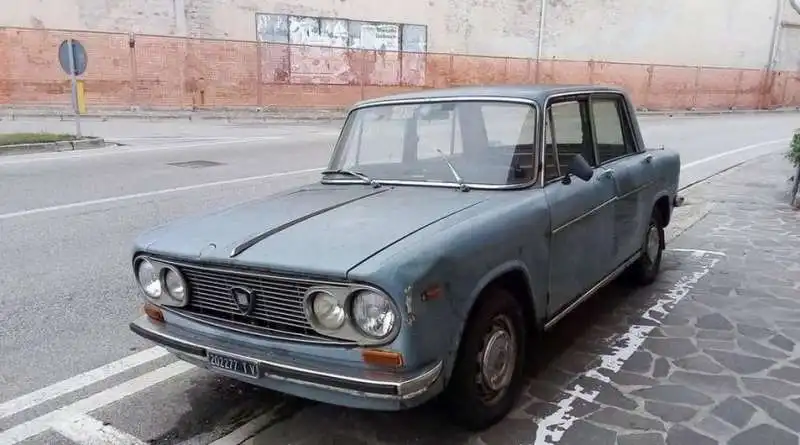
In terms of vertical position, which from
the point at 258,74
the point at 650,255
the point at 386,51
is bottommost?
the point at 650,255

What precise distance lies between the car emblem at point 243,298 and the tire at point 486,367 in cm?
94

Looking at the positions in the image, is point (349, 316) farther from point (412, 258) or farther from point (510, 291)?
point (510, 291)

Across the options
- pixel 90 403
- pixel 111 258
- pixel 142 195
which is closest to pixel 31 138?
pixel 142 195

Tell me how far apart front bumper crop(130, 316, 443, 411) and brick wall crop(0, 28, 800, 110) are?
24235mm

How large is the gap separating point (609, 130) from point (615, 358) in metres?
1.64

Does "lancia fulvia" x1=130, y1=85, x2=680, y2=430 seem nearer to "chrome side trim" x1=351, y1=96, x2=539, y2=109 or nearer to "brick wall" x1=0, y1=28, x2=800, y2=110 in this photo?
"chrome side trim" x1=351, y1=96, x2=539, y2=109

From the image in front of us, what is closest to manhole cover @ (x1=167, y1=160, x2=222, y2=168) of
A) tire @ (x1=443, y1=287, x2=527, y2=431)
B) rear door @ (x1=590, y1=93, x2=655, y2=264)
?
rear door @ (x1=590, y1=93, x2=655, y2=264)

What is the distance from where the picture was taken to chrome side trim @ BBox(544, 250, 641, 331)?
3680 millimetres

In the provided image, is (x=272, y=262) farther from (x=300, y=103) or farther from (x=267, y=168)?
(x=300, y=103)

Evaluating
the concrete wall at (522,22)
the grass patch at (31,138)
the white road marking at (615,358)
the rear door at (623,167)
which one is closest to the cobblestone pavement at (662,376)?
the white road marking at (615,358)

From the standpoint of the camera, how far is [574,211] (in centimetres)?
378

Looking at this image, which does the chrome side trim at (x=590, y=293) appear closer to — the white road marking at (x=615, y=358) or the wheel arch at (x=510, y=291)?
the wheel arch at (x=510, y=291)

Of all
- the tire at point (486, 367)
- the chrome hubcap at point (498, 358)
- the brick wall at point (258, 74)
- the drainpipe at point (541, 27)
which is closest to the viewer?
the tire at point (486, 367)

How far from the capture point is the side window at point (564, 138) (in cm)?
380
